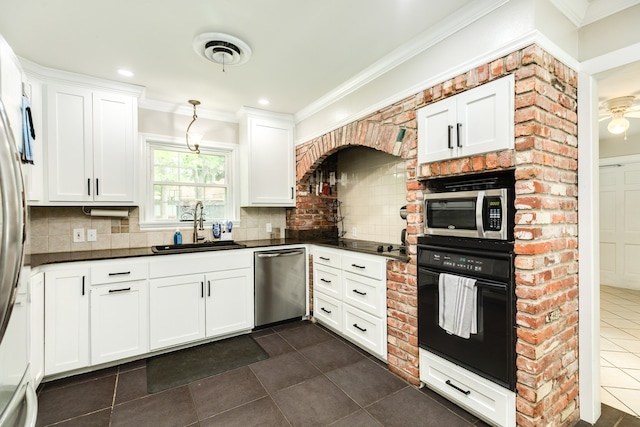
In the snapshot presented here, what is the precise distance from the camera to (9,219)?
2.35ft

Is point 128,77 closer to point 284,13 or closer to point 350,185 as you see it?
point 284,13

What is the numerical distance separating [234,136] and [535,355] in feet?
11.7

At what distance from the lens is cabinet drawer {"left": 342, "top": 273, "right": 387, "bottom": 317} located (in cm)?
251

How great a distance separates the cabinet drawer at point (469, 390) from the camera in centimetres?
171

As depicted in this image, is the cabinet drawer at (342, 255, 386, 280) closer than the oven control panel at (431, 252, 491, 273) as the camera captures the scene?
No

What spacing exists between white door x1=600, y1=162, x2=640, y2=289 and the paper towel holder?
689cm

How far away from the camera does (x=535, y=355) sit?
1580 millimetres

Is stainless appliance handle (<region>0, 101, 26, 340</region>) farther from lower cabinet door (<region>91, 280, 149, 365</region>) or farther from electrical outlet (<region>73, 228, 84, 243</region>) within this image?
electrical outlet (<region>73, 228, 84, 243</region>)

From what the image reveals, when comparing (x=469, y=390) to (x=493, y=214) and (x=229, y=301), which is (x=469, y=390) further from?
(x=229, y=301)

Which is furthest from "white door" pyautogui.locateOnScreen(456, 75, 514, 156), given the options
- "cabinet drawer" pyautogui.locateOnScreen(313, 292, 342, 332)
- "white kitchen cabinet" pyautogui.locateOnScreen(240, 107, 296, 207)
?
"white kitchen cabinet" pyautogui.locateOnScreen(240, 107, 296, 207)

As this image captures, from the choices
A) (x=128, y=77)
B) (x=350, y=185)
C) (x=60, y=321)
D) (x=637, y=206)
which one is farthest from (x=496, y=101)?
(x=637, y=206)

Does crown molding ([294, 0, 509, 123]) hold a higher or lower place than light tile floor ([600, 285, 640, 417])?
higher

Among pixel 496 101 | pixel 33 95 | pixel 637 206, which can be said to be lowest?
pixel 637 206

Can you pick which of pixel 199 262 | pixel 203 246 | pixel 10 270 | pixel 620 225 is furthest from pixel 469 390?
pixel 620 225
